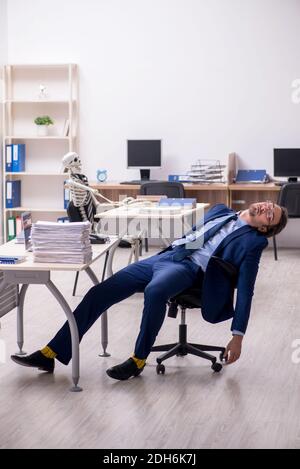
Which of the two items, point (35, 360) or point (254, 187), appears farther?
point (254, 187)

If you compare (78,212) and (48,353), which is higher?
(78,212)

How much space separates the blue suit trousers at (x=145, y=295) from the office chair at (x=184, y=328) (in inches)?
1.9

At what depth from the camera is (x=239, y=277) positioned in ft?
12.1

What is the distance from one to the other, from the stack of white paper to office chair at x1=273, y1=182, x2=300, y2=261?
13.5 ft

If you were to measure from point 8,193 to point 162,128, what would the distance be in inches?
71.0

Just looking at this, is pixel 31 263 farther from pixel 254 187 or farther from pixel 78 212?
pixel 254 187

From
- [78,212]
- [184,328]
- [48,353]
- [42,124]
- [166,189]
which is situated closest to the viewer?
[48,353]

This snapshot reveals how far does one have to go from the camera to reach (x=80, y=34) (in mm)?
8320

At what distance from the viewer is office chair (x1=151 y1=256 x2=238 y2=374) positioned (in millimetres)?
3725

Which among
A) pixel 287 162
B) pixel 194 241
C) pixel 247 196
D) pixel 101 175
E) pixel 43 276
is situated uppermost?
pixel 287 162

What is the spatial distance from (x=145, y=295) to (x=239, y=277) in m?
0.45

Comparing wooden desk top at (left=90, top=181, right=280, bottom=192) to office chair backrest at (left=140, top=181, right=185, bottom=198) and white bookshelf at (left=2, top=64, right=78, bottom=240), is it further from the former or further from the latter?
white bookshelf at (left=2, top=64, right=78, bottom=240)

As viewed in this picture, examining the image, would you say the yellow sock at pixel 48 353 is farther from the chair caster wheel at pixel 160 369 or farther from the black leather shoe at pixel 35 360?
the chair caster wheel at pixel 160 369

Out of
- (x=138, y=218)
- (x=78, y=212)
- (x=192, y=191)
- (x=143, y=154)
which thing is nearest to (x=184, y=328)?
(x=138, y=218)
